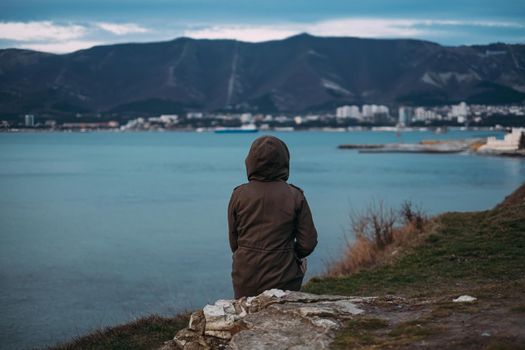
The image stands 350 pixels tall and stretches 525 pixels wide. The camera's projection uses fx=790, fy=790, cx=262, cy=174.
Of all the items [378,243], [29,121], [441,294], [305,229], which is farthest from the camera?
[29,121]

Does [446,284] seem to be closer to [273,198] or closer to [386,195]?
[273,198]

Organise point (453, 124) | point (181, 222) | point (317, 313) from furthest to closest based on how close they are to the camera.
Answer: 1. point (453, 124)
2. point (181, 222)
3. point (317, 313)

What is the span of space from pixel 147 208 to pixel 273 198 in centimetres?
2723

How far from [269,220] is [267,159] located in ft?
1.39

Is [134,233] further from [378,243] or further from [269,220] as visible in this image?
[269,220]

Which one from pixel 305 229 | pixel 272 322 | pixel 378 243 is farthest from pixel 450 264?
pixel 272 322

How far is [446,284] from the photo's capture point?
341 inches

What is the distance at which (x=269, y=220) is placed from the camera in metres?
5.43

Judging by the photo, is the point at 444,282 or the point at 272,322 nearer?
the point at 272,322

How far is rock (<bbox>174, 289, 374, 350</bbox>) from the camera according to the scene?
194 inches

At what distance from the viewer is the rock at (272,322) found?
16.1 feet

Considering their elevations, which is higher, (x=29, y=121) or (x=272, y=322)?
(x=272, y=322)

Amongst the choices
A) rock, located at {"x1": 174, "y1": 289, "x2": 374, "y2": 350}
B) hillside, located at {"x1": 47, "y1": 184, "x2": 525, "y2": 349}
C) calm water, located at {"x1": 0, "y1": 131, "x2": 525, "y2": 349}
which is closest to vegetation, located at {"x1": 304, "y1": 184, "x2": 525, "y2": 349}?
hillside, located at {"x1": 47, "y1": 184, "x2": 525, "y2": 349}

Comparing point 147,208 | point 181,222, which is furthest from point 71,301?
point 147,208
